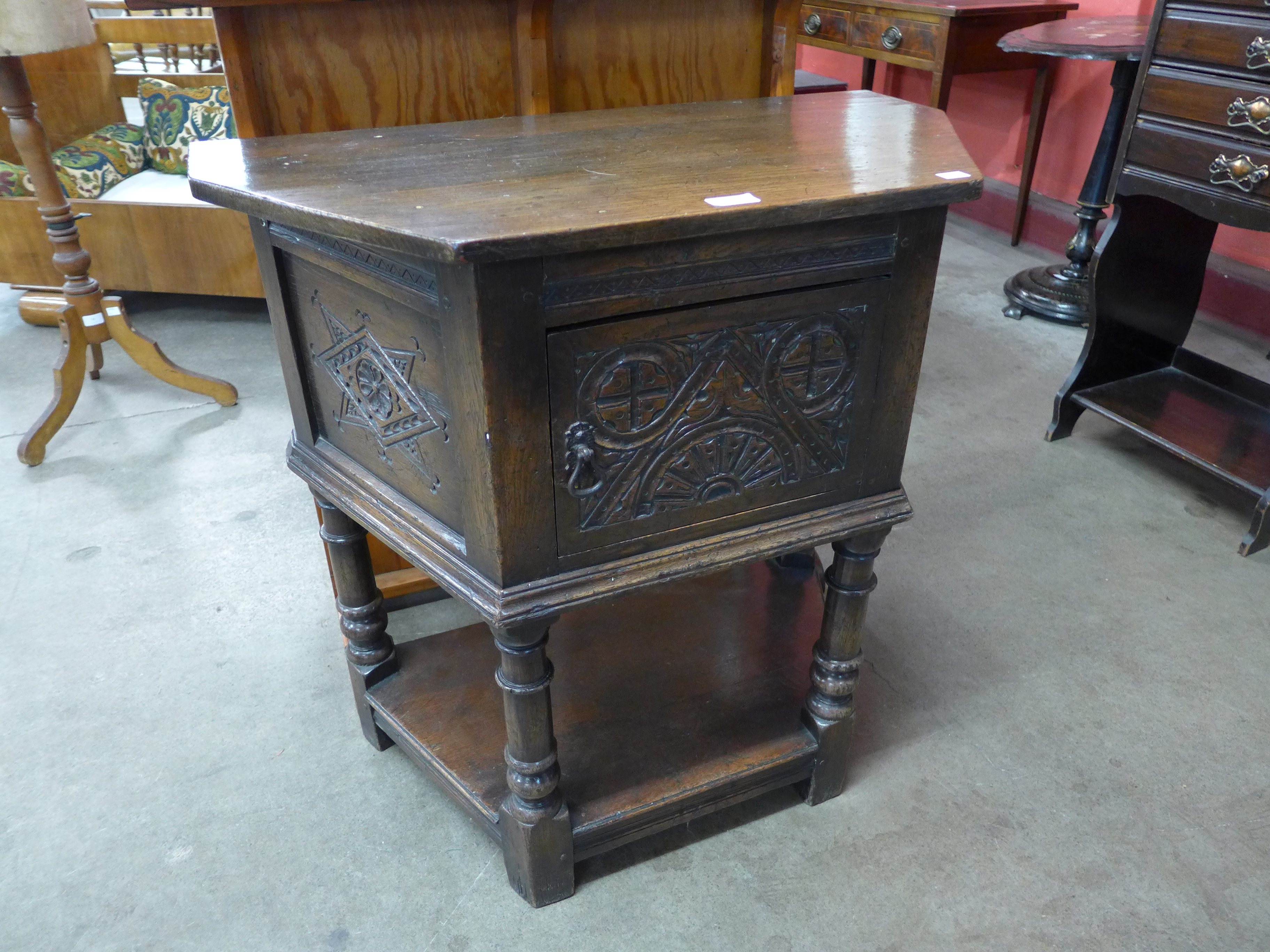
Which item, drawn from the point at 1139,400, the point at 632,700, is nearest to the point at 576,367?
the point at 632,700

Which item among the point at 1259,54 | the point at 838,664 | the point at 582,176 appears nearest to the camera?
the point at 582,176

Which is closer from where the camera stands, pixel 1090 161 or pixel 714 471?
pixel 714 471

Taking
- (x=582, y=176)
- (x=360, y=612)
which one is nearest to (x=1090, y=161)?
(x=582, y=176)

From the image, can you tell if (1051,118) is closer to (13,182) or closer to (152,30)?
(152,30)

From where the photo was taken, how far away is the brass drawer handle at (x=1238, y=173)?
1959mm

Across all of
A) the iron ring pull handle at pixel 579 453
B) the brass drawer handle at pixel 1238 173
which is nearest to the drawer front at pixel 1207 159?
the brass drawer handle at pixel 1238 173

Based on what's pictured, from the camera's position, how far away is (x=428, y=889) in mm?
1419

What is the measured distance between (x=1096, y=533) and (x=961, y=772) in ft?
3.00

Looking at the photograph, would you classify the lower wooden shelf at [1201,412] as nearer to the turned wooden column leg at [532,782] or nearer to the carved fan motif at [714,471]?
the carved fan motif at [714,471]

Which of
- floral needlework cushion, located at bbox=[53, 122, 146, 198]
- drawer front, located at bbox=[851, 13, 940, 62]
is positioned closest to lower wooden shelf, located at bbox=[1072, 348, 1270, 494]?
drawer front, located at bbox=[851, 13, 940, 62]

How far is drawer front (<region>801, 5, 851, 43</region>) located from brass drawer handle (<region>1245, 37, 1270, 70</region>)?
229 centimetres

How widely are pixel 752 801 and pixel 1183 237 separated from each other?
6.44 feet

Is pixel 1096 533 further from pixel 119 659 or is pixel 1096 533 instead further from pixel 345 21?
pixel 119 659

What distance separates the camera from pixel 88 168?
10.5 feet
